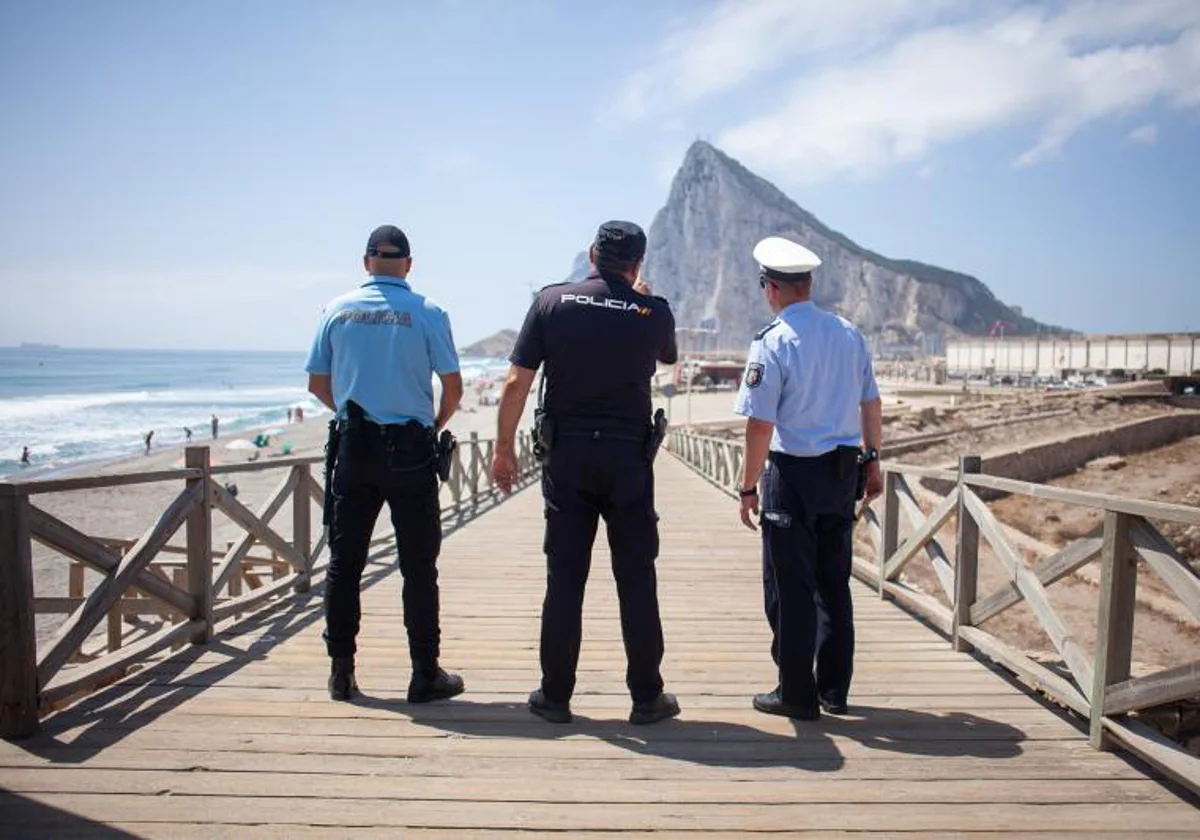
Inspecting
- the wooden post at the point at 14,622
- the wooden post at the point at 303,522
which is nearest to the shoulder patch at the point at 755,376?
the wooden post at the point at 14,622

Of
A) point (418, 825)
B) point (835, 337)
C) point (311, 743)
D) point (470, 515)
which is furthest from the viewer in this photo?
point (470, 515)

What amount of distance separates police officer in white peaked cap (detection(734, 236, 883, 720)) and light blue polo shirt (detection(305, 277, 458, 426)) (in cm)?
132

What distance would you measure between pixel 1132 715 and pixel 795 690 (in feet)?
4.16

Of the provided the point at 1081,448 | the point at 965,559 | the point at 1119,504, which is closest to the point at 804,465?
the point at 1119,504

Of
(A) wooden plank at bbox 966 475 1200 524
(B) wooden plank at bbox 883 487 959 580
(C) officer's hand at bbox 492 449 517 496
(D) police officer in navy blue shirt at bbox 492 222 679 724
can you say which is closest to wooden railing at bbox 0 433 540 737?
(C) officer's hand at bbox 492 449 517 496

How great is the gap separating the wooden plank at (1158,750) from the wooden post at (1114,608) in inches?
3.0

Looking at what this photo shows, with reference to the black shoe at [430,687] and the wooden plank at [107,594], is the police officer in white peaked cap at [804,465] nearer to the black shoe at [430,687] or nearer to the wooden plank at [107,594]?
the black shoe at [430,687]

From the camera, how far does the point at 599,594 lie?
5.57 m

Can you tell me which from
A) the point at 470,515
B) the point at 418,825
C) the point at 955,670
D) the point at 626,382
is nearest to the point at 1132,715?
the point at 955,670

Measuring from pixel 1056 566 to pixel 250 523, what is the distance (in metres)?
4.25

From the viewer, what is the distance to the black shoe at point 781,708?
3.11 meters

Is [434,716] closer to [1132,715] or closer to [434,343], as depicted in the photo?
[434,343]

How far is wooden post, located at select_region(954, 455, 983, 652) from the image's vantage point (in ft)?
13.5

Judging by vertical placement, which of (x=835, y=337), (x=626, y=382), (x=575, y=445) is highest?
(x=835, y=337)
